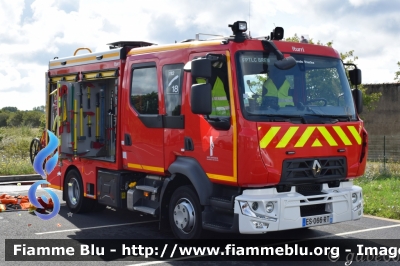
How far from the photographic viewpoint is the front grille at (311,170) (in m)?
7.09

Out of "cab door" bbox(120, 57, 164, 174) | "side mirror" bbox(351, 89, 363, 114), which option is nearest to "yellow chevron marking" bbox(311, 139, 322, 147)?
"side mirror" bbox(351, 89, 363, 114)

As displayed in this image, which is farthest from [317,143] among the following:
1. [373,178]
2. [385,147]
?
[385,147]

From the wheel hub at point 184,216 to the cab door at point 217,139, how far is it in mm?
630

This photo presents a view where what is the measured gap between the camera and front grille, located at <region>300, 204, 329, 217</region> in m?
7.23

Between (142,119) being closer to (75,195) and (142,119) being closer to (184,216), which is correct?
(184,216)

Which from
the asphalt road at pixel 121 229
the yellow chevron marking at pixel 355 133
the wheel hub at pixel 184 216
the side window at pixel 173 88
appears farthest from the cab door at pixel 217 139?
the yellow chevron marking at pixel 355 133

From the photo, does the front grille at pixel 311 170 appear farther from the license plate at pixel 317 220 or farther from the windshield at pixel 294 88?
the windshield at pixel 294 88

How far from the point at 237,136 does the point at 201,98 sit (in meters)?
0.66

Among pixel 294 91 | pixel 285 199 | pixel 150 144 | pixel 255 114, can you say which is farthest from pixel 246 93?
pixel 150 144

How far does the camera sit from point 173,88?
8.20m

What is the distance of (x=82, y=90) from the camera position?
1052cm

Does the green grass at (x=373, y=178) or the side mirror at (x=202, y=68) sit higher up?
the side mirror at (x=202, y=68)

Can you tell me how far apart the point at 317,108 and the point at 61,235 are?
4.45 m

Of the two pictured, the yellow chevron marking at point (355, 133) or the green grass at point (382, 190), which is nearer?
the yellow chevron marking at point (355, 133)
